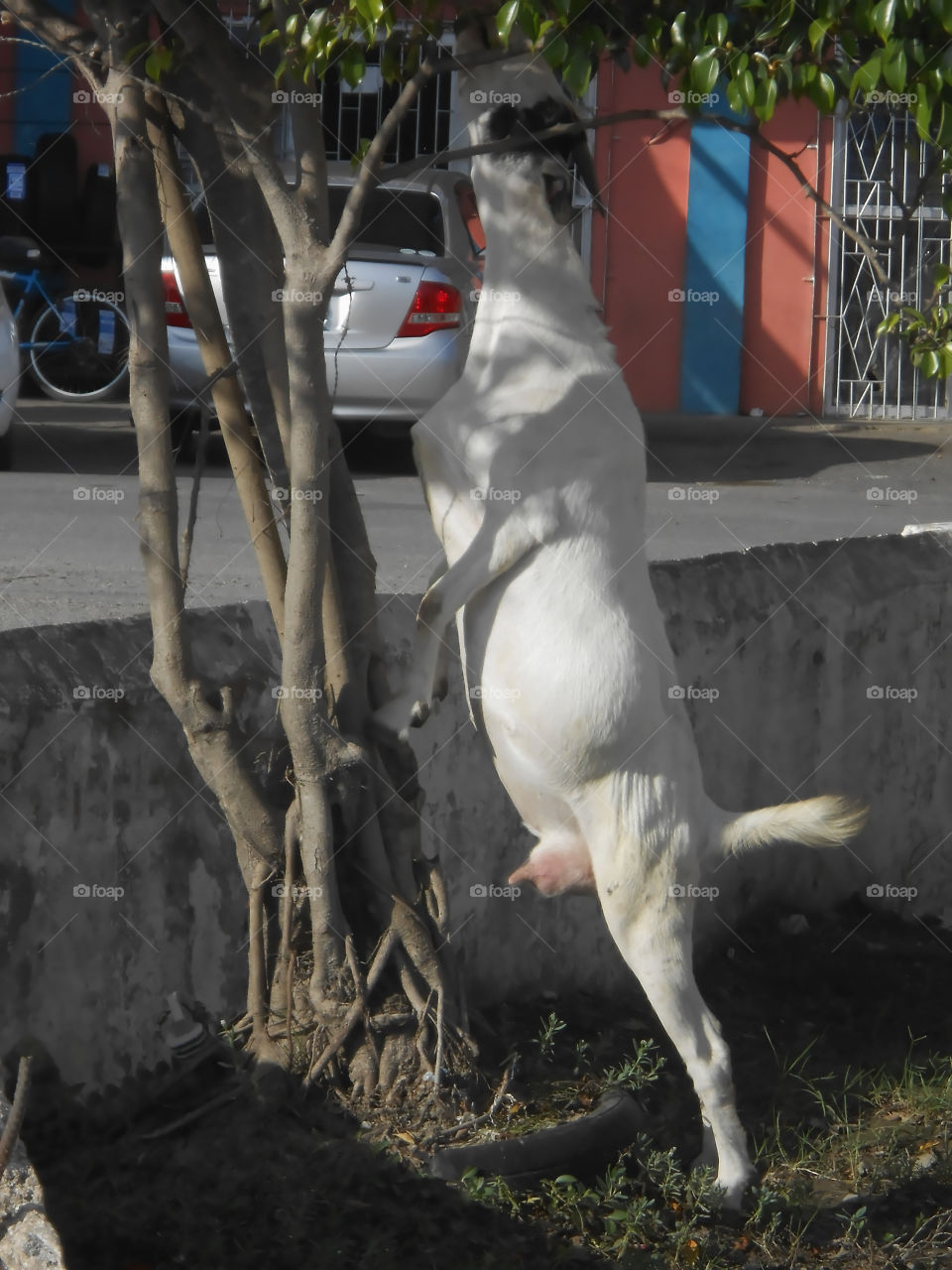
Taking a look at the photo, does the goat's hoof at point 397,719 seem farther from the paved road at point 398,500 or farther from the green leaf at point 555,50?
the paved road at point 398,500

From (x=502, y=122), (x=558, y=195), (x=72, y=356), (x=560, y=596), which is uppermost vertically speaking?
(x=502, y=122)

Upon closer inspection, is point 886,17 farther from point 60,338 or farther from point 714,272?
point 714,272

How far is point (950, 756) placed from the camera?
18.6 ft

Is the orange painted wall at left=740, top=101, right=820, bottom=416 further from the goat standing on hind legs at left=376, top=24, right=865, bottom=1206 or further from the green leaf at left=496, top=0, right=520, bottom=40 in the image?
the green leaf at left=496, top=0, right=520, bottom=40

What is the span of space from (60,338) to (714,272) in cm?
627

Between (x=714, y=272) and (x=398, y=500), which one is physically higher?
(x=398, y=500)

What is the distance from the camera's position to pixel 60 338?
44.9 ft

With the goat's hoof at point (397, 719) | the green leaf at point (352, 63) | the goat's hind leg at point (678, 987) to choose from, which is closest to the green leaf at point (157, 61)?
the green leaf at point (352, 63)

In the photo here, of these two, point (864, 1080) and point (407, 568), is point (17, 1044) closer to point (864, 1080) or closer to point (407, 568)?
point (864, 1080)

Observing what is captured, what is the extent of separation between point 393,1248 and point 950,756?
3378 mm

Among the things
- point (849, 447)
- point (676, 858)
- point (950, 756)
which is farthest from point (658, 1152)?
point (849, 447)

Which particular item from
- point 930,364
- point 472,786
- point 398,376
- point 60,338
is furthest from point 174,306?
point 930,364

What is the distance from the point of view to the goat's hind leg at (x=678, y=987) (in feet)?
10.5

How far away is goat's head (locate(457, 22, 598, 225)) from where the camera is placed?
9.36 feet
